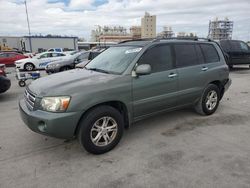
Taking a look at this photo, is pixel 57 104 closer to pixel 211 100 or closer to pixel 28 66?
pixel 211 100

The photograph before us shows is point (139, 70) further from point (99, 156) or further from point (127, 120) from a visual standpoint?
point (99, 156)

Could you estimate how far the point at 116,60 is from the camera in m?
3.93

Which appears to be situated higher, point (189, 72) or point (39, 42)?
point (39, 42)

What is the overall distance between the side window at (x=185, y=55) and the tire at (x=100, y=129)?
1747 millimetres

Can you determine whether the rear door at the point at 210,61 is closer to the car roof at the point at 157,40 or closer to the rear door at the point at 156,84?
the car roof at the point at 157,40

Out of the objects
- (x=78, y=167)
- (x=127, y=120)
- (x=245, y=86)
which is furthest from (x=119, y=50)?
(x=245, y=86)

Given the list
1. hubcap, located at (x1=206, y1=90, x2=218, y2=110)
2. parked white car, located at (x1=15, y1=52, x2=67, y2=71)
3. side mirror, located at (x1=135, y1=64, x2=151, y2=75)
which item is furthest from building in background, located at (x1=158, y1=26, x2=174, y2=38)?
parked white car, located at (x1=15, y1=52, x2=67, y2=71)

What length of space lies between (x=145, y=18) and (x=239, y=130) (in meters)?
114

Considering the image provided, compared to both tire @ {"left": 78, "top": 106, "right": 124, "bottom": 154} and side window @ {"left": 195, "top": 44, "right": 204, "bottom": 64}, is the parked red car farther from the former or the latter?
tire @ {"left": 78, "top": 106, "right": 124, "bottom": 154}

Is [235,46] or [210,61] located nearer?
[210,61]

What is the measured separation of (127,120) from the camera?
11.8ft

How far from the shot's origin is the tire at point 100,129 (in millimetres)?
3066

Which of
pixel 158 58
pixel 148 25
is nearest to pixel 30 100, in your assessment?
pixel 158 58

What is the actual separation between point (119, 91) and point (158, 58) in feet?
3.64
